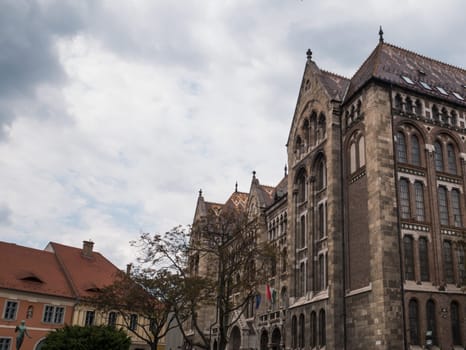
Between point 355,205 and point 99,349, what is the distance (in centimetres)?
1966

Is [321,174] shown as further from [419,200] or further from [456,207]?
[456,207]

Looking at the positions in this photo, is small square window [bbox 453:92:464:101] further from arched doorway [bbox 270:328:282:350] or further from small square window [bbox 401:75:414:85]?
arched doorway [bbox 270:328:282:350]

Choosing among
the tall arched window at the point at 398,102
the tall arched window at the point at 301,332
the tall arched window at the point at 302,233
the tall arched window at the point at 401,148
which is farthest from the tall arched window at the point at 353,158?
the tall arched window at the point at 301,332

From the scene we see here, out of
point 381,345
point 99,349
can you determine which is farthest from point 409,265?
point 99,349

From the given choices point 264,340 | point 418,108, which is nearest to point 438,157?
point 418,108

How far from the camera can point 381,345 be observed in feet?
95.7

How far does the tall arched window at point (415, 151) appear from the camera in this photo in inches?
→ 1391

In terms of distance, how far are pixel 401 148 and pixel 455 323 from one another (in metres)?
11.6

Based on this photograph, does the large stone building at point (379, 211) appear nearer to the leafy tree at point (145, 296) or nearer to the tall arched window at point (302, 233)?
the tall arched window at point (302, 233)

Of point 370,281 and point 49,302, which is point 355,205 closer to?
point 370,281

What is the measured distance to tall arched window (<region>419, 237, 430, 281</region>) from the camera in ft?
105

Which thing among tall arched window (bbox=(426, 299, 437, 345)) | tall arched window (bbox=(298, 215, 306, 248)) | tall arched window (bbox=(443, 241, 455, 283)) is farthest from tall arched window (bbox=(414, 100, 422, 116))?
tall arched window (bbox=(426, 299, 437, 345))

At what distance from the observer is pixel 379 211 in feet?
105

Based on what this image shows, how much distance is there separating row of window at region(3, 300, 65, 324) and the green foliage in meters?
18.6
